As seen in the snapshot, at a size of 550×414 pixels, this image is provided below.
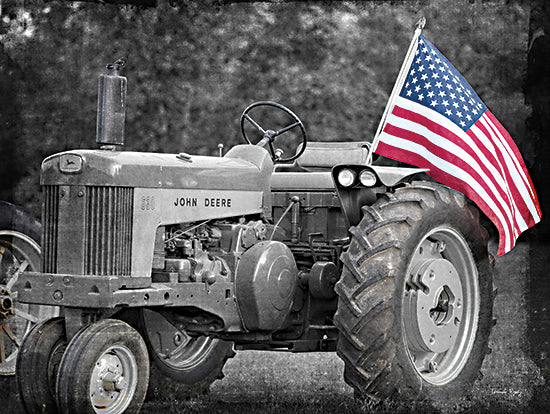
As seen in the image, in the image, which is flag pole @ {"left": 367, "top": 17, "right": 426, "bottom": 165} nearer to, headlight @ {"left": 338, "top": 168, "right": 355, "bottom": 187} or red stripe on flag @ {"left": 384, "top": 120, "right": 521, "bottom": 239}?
red stripe on flag @ {"left": 384, "top": 120, "right": 521, "bottom": 239}

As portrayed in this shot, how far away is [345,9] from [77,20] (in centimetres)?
427

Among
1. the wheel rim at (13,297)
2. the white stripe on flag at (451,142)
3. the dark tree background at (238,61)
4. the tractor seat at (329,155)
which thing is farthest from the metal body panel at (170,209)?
the dark tree background at (238,61)

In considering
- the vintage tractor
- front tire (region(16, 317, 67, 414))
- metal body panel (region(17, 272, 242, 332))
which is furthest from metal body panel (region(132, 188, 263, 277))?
front tire (region(16, 317, 67, 414))

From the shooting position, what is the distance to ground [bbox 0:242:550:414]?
5.41 metres

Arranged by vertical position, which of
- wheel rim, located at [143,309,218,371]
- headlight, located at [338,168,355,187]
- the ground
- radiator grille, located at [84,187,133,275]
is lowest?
the ground

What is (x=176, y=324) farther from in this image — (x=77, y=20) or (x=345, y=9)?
(x=345, y=9)

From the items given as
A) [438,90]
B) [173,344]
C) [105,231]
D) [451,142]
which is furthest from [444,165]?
[105,231]

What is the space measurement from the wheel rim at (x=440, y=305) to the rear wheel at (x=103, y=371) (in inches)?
61.7

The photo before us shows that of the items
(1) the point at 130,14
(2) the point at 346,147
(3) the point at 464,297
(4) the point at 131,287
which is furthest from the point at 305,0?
(4) the point at 131,287

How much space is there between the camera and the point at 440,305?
5.59m

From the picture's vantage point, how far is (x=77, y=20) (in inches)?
521

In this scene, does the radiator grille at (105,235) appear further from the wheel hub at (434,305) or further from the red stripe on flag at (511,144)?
the red stripe on flag at (511,144)

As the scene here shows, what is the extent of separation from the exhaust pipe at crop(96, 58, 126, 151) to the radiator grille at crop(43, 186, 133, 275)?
35 cm

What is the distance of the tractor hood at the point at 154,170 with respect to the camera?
4.66m
